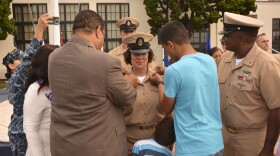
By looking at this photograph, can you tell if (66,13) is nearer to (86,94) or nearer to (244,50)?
(244,50)

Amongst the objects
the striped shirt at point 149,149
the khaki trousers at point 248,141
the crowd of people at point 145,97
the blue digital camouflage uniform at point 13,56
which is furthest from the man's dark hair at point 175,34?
the blue digital camouflage uniform at point 13,56

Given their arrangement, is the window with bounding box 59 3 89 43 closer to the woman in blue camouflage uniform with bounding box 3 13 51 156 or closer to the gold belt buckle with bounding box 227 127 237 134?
the woman in blue camouflage uniform with bounding box 3 13 51 156

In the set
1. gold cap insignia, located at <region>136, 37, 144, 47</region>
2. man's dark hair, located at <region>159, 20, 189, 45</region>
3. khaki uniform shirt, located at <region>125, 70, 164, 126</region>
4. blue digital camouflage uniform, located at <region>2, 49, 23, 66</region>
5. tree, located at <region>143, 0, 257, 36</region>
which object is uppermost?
tree, located at <region>143, 0, 257, 36</region>

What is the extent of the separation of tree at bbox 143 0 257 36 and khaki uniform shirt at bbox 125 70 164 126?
17.0 metres

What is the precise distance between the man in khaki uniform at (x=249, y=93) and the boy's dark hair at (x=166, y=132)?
52 centimetres

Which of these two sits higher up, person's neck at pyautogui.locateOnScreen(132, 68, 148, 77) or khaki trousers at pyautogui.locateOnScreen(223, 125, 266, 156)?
person's neck at pyautogui.locateOnScreen(132, 68, 148, 77)

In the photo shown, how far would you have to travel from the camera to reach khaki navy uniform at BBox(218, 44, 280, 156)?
7.88ft

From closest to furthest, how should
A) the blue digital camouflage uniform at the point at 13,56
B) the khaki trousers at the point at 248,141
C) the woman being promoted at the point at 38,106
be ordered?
the woman being promoted at the point at 38,106
the khaki trousers at the point at 248,141
the blue digital camouflage uniform at the point at 13,56

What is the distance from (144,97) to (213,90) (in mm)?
657

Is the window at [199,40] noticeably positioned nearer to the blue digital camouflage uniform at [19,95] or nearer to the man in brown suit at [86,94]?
the blue digital camouflage uniform at [19,95]

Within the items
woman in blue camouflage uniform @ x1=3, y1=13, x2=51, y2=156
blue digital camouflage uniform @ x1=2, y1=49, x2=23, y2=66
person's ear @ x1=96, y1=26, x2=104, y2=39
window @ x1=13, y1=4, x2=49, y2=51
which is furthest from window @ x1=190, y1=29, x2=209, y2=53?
person's ear @ x1=96, y1=26, x2=104, y2=39

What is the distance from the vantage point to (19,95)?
2787mm

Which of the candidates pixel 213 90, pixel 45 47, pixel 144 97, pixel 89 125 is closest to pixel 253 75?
pixel 213 90

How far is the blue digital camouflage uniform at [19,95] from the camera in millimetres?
2752
